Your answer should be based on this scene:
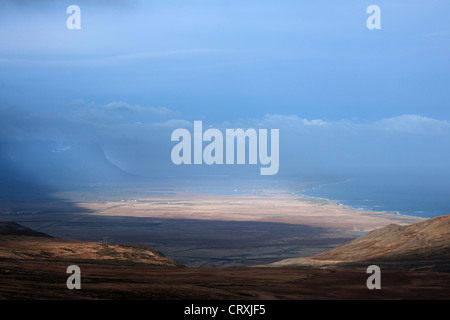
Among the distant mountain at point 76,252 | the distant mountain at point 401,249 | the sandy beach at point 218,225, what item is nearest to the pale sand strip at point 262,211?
the sandy beach at point 218,225

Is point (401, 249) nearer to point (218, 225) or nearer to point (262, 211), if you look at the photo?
point (218, 225)

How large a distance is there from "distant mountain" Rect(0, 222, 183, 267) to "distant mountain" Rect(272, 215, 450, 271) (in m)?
9.54

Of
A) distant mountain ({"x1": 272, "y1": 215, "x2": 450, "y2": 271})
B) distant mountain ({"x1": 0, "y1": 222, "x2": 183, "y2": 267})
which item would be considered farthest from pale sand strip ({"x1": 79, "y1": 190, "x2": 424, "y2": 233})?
distant mountain ({"x1": 0, "y1": 222, "x2": 183, "y2": 267})

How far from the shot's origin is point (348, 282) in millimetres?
24953

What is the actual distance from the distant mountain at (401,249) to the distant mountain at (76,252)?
9.54m

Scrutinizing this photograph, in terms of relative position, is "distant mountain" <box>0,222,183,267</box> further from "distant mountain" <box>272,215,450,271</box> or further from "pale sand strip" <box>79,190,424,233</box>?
"pale sand strip" <box>79,190,424,233</box>

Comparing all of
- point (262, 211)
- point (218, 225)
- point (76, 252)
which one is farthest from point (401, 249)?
point (262, 211)

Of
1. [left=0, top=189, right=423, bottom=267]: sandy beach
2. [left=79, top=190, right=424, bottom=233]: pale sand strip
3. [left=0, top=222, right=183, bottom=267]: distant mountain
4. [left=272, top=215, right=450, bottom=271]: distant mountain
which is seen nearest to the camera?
[left=0, top=222, right=183, bottom=267]: distant mountain

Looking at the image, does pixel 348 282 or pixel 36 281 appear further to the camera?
pixel 348 282

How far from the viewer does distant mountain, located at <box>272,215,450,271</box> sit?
35.5 metres

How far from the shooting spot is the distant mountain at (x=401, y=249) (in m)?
35.5
